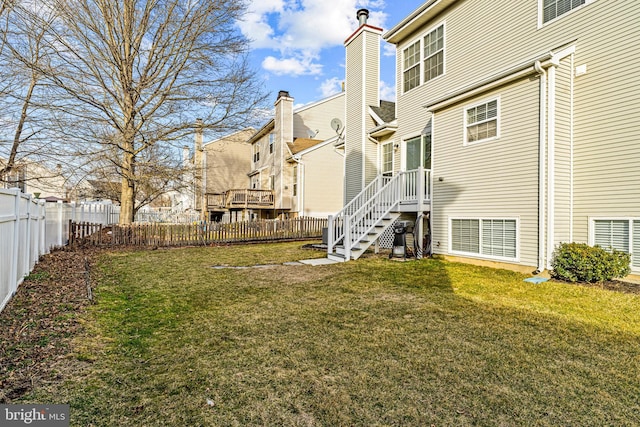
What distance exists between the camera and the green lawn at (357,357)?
8.18ft

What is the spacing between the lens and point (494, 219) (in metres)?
8.16

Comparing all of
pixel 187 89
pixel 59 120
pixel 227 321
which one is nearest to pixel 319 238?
pixel 187 89

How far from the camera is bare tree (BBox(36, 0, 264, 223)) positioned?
1327 cm

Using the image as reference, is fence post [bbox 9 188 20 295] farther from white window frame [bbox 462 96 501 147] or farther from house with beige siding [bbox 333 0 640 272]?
white window frame [bbox 462 96 501 147]

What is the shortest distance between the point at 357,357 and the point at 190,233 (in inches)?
488

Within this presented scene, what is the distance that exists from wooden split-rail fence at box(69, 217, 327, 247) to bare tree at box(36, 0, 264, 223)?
1.89 m

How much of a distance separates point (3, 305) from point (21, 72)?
39.9ft

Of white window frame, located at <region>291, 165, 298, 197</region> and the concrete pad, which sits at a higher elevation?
white window frame, located at <region>291, 165, 298, 197</region>

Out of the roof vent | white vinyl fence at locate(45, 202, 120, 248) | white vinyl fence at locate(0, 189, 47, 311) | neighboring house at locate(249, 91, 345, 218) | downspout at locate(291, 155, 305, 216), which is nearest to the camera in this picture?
white vinyl fence at locate(0, 189, 47, 311)

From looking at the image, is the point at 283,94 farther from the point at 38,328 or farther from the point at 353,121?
the point at 38,328

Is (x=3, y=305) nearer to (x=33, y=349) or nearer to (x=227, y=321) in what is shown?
(x=33, y=349)

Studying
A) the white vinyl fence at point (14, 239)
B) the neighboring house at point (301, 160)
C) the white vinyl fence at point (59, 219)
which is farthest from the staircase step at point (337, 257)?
the neighboring house at point (301, 160)

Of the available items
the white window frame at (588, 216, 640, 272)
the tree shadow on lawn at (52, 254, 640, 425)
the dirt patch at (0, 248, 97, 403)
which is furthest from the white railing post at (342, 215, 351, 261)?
the dirt patch at (0, 248, 97, 403)

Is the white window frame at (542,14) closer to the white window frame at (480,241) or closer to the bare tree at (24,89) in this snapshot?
the white window frame at (480,241)
